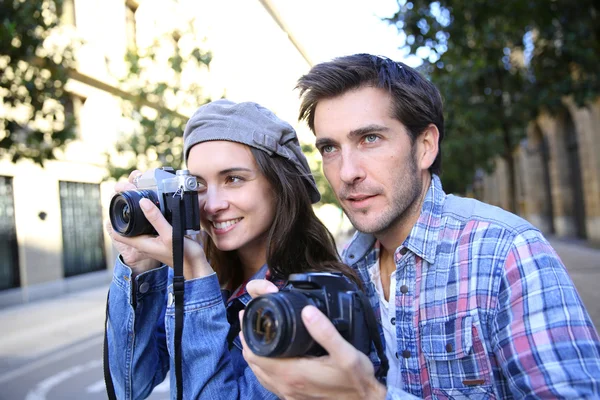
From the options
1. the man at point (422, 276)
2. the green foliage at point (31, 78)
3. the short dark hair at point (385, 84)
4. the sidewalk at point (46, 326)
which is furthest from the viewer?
the sidewalk at point (46, 326)

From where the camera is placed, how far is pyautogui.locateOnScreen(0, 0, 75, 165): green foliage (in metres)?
4.68

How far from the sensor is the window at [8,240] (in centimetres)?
1168

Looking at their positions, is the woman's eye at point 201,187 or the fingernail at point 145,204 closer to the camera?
the fingernail at point 145,204

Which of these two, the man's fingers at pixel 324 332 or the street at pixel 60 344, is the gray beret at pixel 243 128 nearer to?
the man's fingers at pixel 324 332

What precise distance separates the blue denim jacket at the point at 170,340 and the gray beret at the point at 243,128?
0.48m

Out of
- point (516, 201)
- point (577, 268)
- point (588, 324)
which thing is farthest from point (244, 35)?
point (588, 324)

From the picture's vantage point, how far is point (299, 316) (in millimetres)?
1179

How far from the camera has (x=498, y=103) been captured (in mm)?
9508

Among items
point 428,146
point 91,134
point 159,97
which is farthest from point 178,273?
point 91,134

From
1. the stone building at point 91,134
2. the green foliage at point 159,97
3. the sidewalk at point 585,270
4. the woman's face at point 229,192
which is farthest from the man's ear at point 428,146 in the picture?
the stone building at point 91,134

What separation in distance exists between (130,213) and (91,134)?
542 inches

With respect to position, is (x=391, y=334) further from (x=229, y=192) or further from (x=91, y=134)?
(x=91, y=134)

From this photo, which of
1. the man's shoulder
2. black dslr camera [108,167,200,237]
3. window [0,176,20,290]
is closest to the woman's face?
black dslr camera [108,167,200,237]

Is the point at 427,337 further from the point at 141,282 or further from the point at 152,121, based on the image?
the point at 152,121
